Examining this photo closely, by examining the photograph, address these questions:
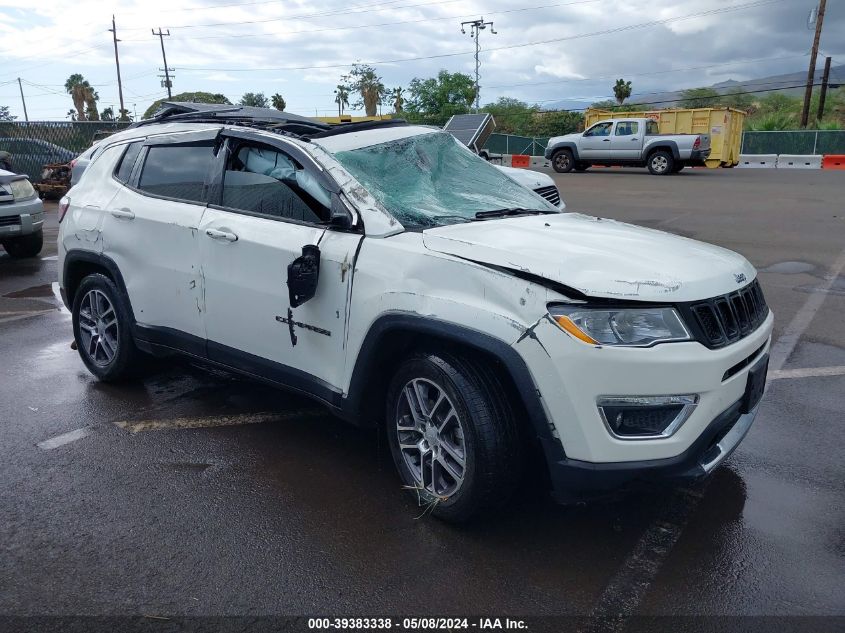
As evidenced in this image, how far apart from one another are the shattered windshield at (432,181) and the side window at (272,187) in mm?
226

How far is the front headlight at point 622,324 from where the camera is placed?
108 inches

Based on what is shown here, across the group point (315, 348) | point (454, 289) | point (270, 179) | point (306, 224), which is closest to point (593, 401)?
point (454, 289)

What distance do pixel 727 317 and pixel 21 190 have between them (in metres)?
9.94

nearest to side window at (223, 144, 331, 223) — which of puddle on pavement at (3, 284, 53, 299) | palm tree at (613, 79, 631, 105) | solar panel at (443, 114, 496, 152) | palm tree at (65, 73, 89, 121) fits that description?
solar panel at (443, 114, 496, 152)

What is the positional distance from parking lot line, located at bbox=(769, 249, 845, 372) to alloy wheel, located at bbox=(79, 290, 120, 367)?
4673 mm

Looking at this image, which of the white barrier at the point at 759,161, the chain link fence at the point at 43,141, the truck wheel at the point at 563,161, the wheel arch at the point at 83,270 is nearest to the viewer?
the wheel arch at the point at 83,270

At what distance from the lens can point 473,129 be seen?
34.8 ft

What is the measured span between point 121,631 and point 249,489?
1081 millimetres

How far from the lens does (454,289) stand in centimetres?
301

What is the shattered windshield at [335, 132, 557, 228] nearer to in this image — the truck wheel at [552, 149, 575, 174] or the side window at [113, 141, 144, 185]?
the side window at [113, 141, 144, 185]

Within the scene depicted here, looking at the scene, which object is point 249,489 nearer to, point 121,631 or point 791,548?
point 121,631

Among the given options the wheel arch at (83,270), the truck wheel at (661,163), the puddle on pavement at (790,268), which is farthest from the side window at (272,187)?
the truck wheel at (661,163)

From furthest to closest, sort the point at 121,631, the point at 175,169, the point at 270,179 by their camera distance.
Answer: the point at 175,169 < the point at 270,179 < the point at 121,631

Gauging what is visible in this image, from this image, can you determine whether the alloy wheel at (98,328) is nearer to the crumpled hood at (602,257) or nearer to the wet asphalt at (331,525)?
the wet asphalt at (331,525)
